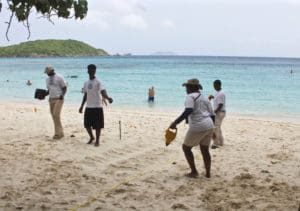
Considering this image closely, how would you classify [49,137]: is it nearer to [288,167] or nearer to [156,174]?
[156,174]

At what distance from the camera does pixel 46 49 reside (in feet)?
527

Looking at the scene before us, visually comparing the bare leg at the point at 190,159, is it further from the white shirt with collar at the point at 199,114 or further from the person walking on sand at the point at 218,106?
the person walking on sand at the point at 218,106

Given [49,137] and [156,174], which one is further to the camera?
[49,137]

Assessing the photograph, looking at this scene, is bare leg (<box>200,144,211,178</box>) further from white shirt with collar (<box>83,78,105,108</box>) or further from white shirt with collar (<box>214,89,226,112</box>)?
white shirt with collar (<box>83,78,105,108</box>)

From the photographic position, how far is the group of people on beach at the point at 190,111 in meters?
6.12

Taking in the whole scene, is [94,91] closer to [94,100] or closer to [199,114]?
[94,100]

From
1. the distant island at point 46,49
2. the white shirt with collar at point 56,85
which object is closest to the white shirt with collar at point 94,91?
the white shirt with collar at point 56,85

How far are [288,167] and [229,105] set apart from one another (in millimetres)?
A: 14654

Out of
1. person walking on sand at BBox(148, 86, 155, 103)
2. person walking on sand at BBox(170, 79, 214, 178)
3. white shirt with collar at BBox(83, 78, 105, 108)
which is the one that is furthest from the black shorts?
person walking on sand at BBox(148, 86, 155, 103)

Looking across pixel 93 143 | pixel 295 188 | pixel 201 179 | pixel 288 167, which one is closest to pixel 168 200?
A: pixel 201 179

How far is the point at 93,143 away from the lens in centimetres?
895

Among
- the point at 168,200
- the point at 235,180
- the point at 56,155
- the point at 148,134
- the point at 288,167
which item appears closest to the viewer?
the point at 168,200

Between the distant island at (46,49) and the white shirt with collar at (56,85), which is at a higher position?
the distant island at (46,49)

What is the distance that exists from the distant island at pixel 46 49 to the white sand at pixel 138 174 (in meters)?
150
